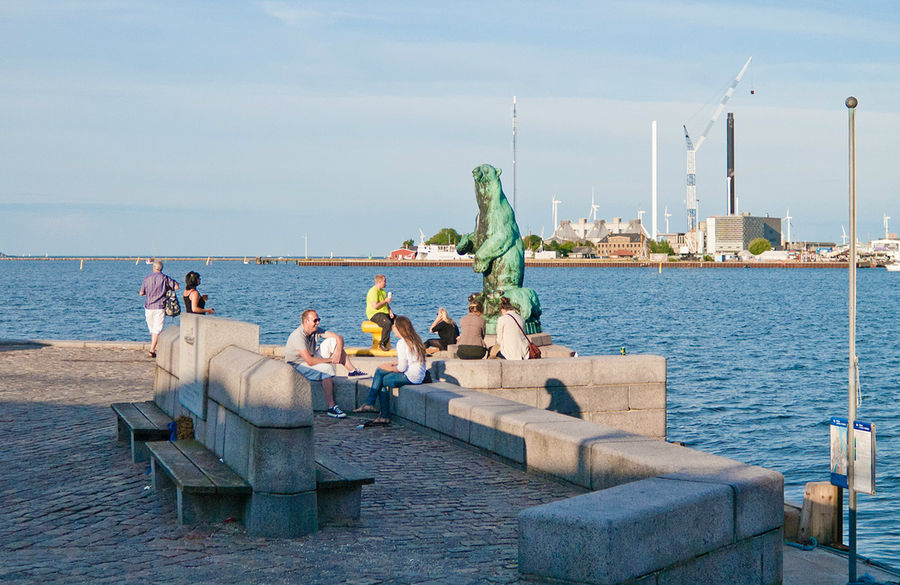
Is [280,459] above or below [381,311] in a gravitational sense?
below

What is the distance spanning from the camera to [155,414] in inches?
402

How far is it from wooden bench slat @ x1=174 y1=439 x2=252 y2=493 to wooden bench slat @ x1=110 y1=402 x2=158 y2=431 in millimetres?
923

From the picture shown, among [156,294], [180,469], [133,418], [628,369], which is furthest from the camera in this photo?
[156,294]

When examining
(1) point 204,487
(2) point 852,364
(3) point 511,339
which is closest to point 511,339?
(3) point 511,339

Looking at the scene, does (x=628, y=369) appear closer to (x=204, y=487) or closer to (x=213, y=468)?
(x=213, y=468)

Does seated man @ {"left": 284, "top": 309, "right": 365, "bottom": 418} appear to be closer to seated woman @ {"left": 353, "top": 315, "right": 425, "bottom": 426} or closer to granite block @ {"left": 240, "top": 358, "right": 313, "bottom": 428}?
seated woman @ {"left": 353, "top": 315, "right": 425, "bottom": 426}

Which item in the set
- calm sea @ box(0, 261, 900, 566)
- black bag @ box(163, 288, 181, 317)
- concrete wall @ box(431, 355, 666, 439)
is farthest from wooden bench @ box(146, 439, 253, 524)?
black bag @ box(163, 288, 181, 317)

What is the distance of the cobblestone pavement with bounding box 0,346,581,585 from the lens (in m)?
6.30

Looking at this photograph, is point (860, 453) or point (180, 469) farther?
point (860, 453)

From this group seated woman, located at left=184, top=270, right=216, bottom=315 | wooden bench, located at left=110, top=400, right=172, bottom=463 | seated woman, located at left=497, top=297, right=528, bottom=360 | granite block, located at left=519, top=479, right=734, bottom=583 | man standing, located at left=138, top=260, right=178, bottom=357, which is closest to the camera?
granite block, located at left=519, top=479, right=734, bottom=583

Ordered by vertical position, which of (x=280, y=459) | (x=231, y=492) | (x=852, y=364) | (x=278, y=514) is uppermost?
(x=852, y=364)

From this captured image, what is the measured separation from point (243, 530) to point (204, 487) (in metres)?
0.45

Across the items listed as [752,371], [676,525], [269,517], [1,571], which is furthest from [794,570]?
[752,371]

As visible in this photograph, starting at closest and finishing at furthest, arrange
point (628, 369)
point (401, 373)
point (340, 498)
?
point (340, 498) → point (401, 373) → point (628, 369)
